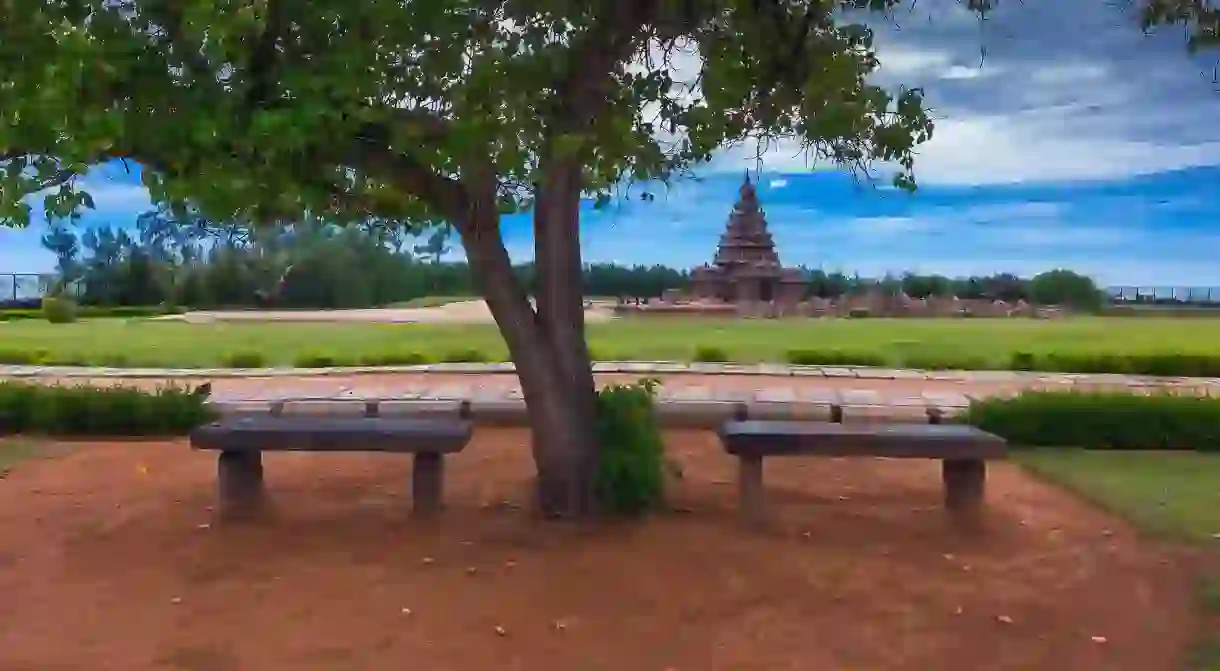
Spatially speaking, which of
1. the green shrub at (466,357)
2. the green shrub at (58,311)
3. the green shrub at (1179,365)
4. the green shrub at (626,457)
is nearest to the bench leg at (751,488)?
the green shrub at (626,457)

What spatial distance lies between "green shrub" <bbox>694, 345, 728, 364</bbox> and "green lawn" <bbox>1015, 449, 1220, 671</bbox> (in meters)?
5.87

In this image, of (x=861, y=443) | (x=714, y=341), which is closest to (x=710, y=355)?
(x=714, y=341)

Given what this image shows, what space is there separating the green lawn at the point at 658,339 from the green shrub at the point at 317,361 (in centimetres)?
12

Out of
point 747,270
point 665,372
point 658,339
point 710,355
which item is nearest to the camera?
point 665,372

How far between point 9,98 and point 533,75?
1.69 m

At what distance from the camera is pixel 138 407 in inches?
281

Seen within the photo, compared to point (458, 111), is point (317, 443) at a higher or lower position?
lower

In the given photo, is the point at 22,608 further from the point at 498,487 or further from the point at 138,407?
the point at 138,407

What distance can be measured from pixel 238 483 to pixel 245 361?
7.67 meters

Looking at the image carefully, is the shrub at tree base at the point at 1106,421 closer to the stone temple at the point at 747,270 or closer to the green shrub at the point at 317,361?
the green shrub at the point at 317,361

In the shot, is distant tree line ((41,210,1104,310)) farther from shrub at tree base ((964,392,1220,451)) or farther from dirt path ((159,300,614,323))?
shrub at tree base ((964,392,1220,451))

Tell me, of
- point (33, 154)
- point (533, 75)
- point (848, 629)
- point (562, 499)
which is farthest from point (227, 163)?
point (848, 629)

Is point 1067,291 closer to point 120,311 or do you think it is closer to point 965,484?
point 965,484

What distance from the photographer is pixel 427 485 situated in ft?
14.9
